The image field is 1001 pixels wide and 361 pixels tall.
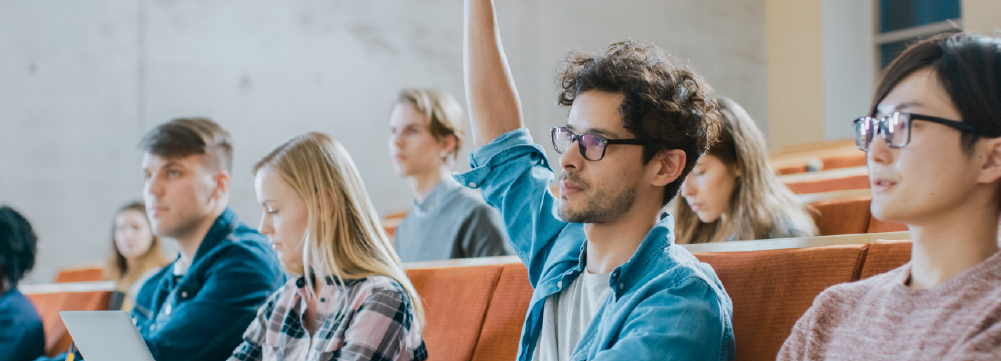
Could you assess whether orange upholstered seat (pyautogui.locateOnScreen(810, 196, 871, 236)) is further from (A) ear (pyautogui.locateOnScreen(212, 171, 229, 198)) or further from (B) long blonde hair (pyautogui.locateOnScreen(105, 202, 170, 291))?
(B) long blonde hair (pyautogui.locateOnScreen(105, 202, 170, 291))

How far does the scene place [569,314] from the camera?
1.34 metres

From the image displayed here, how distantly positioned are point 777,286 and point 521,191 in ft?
1.61

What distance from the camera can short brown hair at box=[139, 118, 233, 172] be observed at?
2.24 metres

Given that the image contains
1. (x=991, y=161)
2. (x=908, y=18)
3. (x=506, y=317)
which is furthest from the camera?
(x=908, y=18)

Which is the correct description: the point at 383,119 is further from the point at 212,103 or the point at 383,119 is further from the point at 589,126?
the point at 589,126

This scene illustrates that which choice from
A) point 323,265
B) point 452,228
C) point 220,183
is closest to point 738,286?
point 323,265

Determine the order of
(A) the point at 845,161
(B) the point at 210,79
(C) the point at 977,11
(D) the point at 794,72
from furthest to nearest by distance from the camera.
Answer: (D) the point at 794,72 < (B) the point at 210,79 < (C) the point at 977,11 < (A) the point at 845,161

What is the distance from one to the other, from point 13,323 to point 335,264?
4.46 ft

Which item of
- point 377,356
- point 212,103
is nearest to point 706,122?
point 377,356

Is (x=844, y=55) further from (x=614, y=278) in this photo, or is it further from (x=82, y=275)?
(x=614, y=278)

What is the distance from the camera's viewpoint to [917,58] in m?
0.96

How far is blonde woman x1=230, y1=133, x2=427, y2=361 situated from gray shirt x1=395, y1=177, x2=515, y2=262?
27.6 inches

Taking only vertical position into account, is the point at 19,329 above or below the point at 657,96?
below

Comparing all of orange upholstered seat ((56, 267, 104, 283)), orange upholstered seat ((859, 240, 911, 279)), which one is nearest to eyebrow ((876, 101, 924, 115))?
orange upholstered seat ((859, 240, 911, 279))
